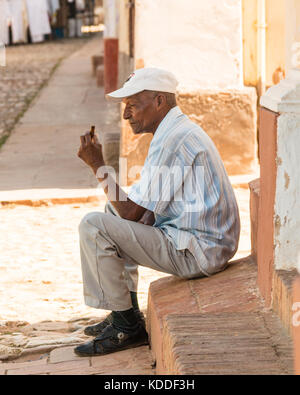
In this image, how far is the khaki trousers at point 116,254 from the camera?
3455 mm

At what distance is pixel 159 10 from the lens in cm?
704

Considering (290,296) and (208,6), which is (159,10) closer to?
(208,6)

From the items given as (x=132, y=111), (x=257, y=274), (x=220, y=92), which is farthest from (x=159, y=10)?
(x=257, y=274)

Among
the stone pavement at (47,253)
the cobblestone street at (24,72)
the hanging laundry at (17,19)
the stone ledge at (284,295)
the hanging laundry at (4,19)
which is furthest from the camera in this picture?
the hanging laundry at (17,19)

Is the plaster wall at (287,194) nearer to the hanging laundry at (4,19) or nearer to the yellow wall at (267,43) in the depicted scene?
the yellow wall at (267,43)

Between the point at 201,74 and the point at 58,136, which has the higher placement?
the point at 201,74

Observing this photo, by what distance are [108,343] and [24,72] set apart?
15.3 m

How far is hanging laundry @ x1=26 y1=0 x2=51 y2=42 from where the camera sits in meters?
25.8

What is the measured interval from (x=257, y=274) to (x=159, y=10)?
161 inches

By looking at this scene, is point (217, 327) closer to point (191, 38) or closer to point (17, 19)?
point (191, 38)

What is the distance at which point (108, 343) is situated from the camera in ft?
11.8

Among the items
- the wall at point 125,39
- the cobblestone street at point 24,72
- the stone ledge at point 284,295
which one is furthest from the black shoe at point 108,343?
the cobblestone street at point 24,72

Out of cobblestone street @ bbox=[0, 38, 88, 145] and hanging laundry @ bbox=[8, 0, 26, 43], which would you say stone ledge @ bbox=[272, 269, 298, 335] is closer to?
cobblestone street @ bbox=[0, 38, 88, 145]

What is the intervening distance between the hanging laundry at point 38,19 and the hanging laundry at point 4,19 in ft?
3.67
